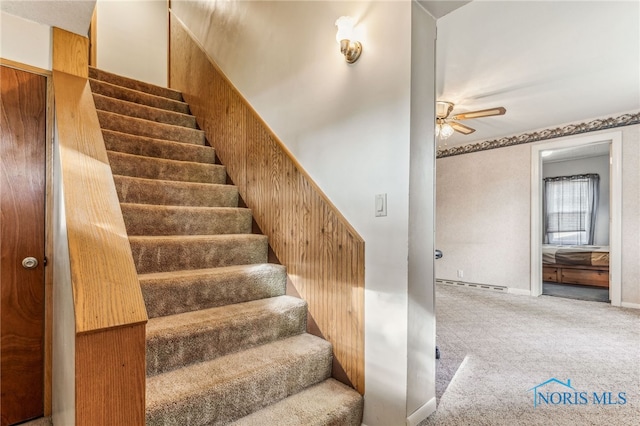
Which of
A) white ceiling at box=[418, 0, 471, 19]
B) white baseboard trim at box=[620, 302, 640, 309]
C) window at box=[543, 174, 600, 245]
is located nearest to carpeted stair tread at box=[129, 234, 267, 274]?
white ceiling at box=[418, 0, 471, 19]

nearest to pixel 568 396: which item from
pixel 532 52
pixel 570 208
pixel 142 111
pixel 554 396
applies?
pixel 554 396

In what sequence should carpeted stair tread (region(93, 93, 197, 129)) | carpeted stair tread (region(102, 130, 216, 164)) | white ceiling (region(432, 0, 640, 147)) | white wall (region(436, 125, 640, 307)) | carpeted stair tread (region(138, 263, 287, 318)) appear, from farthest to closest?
white wall (region(436, 125, 640, 307)), carpeted stair tread (region(93, 93, 197, 129)), carpeted stair tread (region(102, 130, 216, 164)), white ceiling (region(432, 0, 640, 147)), carpeted stair tread (region(138, 263, 287, 318))

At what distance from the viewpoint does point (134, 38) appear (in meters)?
4.26

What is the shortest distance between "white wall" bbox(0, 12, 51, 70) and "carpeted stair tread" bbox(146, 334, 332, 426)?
1.71 m

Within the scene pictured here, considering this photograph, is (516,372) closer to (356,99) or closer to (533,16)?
(356,99)

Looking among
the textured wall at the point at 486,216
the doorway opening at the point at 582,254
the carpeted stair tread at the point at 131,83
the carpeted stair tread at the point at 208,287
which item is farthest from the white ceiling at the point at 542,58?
the carpeted stair tread at the point at 131,83

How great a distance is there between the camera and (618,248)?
4.16 meters

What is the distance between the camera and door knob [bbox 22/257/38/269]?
1661 mm

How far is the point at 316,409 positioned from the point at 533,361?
1927 mm

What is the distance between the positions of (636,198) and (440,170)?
8.66ft

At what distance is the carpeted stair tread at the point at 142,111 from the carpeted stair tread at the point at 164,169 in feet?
2.34

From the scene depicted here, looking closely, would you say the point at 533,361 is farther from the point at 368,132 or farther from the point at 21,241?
the point at 21,241

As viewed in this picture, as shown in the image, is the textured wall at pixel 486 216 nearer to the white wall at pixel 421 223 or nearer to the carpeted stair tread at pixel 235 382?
the white wall at pixel 421 223

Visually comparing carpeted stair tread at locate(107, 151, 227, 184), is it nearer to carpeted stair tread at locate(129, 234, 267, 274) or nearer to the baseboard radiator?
carpeted stair tread at locate(129, 234, 267, 274)
